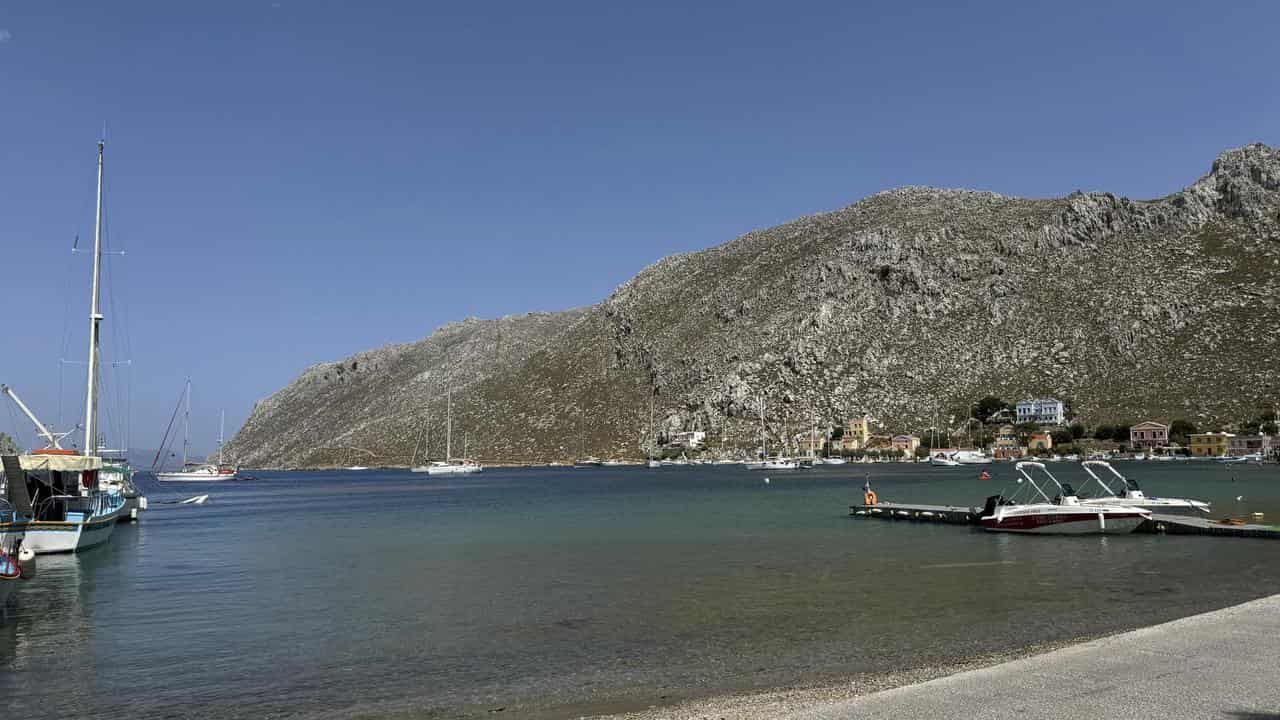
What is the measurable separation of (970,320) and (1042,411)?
1942 centimetres

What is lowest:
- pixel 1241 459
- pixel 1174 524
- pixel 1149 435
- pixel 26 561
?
pixel 1241 459

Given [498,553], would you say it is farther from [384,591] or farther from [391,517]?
[391,517]

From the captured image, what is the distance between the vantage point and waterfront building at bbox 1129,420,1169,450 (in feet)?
433

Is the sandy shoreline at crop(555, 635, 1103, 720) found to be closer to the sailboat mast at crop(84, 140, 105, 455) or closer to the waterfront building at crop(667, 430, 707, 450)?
the sailboat mast at crop(84, 140, 105, 455)

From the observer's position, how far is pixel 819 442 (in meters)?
169

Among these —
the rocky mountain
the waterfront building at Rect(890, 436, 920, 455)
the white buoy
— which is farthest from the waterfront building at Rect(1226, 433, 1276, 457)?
the white buoy

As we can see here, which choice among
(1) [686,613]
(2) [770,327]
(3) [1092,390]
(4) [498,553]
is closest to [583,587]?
(1) [686,613]

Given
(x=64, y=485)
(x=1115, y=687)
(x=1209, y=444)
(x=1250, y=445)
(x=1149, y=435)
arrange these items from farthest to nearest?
(x=1209, y=444)
(x=1250, y=445)
(x=1149, y=435)
(x=64, y=485)
(x=1115, y=687)

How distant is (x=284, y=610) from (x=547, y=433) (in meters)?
168

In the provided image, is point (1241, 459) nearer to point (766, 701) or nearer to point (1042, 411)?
point (1042, 411)

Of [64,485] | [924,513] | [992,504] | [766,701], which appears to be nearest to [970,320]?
[924,513]

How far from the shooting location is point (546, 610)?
25.3 meters

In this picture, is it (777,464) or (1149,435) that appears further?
(777,464)

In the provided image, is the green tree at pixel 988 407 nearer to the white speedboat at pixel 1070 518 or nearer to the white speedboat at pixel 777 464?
the white speedboat at pixel 777 464
